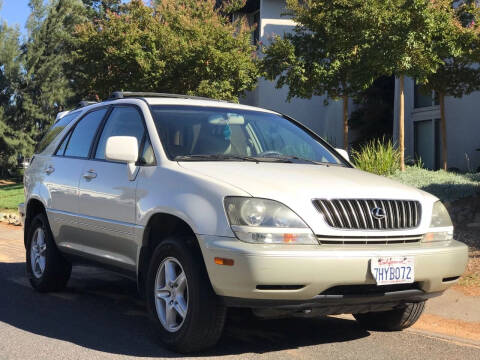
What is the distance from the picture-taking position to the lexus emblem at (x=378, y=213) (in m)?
4.48

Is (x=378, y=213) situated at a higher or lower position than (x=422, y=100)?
lower

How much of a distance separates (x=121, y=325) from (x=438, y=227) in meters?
2.70

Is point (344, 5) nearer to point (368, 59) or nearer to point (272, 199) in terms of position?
point (368, 59)

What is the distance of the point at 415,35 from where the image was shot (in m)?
13.1

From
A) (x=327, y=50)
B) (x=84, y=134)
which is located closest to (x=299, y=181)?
(x=84, y=134)

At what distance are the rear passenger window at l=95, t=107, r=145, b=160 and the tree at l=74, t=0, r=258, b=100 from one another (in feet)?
39.4

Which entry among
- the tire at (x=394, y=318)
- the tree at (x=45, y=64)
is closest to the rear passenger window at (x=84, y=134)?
the tire at (x=394, y=318)

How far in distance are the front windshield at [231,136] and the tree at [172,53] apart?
12117 mm

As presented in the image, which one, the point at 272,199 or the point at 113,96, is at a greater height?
the point at 113,96

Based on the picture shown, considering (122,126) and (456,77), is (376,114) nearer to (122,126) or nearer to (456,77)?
(456,77)

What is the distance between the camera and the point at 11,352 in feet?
15.8

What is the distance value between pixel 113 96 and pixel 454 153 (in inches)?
593

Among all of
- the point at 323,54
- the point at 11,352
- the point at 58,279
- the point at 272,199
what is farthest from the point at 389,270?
the point at 323,54

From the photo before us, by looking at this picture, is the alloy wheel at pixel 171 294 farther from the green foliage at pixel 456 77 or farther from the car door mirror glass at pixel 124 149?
the green foliage at pixel 456 77
